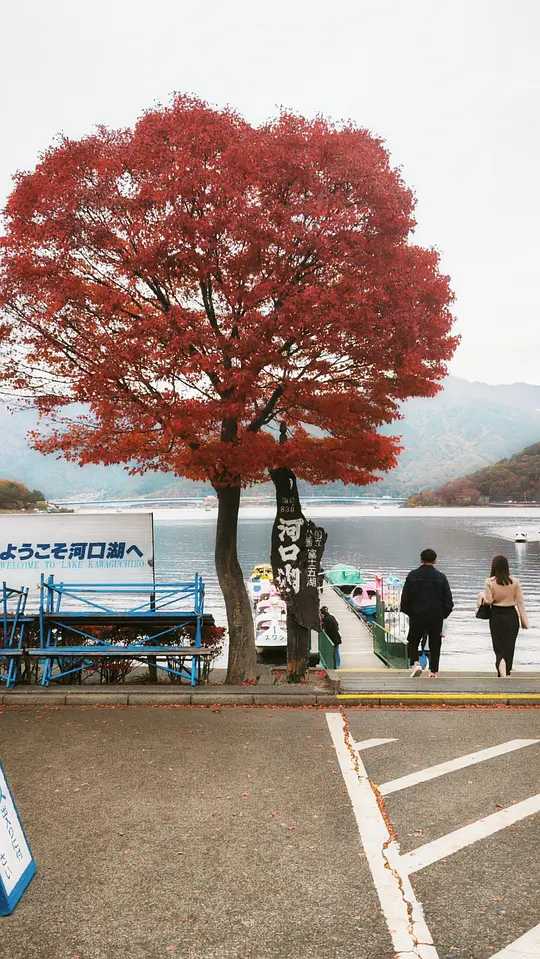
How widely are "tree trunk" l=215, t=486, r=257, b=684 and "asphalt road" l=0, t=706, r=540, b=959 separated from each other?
368 cm

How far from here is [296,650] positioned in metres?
12.8

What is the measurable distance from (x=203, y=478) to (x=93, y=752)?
555cm

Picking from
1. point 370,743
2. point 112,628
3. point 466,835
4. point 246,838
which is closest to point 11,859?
point 246,838

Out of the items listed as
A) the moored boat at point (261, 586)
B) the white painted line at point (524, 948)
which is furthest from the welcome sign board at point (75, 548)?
the moored boat at point (261, 586)

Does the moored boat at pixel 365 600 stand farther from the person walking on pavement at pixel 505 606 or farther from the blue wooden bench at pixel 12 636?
the blue wooden bench at pixel 12 636

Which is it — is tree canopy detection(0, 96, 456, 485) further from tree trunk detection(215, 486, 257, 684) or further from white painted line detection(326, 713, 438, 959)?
white painted line detection(326, 713, 438, 959)

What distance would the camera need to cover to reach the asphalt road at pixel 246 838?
15.8 ft

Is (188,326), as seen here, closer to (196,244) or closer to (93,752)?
(196,244)

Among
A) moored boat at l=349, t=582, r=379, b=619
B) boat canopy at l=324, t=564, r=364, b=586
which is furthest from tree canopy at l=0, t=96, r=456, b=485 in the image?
boat canopy at l=324, t=564, r=364, b=586

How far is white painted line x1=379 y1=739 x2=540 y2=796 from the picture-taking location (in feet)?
24.7

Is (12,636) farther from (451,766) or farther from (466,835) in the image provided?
(466,835)

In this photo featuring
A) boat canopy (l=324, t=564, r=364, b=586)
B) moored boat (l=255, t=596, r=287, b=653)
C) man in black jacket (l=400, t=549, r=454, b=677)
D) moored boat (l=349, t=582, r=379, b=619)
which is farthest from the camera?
boat canopy (l=324, t=564, r=364, b=586)

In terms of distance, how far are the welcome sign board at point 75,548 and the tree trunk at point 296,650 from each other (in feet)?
8.52

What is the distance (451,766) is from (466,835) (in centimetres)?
184
